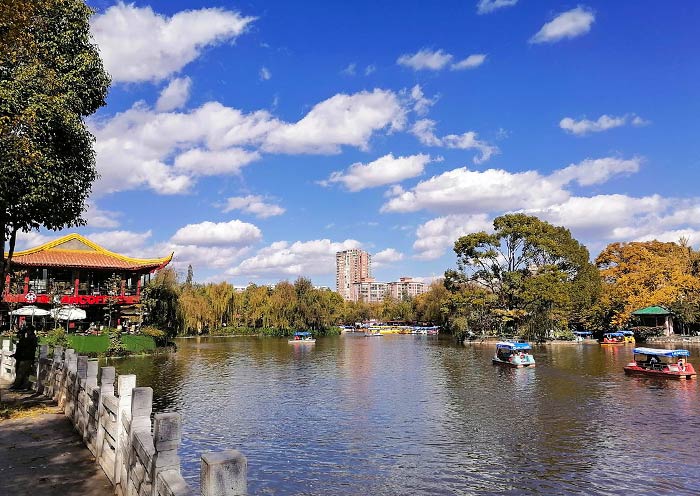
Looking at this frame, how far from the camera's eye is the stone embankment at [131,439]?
16.4 feet

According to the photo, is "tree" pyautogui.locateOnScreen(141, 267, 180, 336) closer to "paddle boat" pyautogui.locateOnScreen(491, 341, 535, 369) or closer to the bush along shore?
the bush along shore

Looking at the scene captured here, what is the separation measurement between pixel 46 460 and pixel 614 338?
6600 cm

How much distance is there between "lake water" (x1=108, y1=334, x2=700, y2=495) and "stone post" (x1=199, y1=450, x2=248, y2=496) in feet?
31.2

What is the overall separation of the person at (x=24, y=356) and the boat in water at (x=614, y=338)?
196ft

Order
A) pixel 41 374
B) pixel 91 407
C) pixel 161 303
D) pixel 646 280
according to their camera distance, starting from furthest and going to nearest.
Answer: pixel 646 280
pixel 161 303
pixel 41 374
pixel 91 407

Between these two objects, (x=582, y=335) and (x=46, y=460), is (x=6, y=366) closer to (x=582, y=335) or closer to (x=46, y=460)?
(x=46, y=460)

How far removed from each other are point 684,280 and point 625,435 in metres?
54.5

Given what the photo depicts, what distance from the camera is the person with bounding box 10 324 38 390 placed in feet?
58.5

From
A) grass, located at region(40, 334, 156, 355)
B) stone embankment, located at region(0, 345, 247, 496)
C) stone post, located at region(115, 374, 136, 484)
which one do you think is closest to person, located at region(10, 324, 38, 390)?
stone embankment, located at region(0, 345, 247, 496)

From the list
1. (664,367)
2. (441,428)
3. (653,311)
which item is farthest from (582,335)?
(441,428)

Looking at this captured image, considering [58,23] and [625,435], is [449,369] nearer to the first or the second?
[625,435]

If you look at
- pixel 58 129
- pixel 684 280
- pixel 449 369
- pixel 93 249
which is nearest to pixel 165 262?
pixel 93 249

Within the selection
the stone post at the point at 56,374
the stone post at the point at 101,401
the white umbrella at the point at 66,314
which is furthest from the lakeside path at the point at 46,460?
the white umbrella at the point at 66,314

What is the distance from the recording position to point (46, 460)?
1070cm
